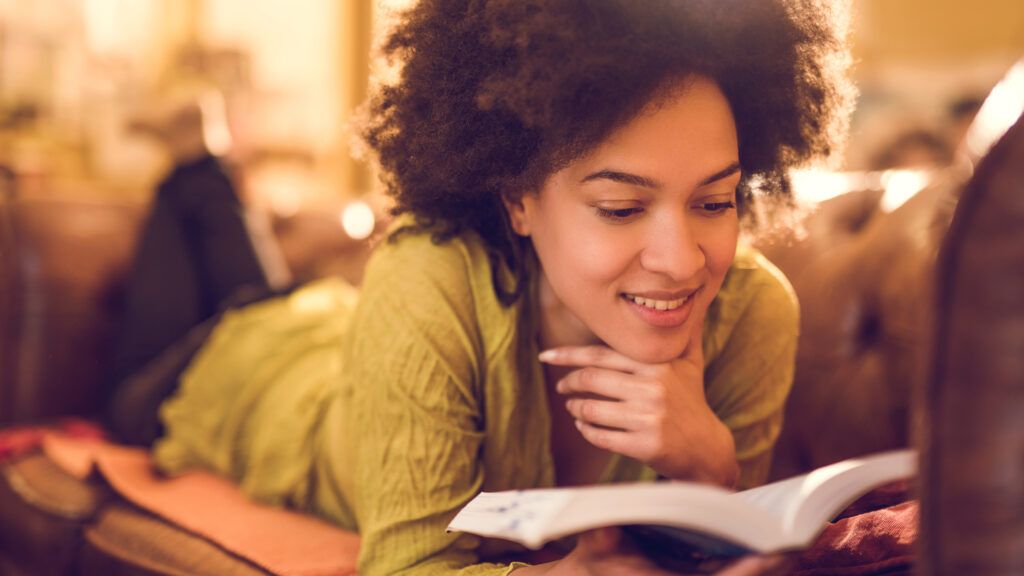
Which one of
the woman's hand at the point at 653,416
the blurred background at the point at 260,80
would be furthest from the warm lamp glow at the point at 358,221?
the woman's hand at the point at 653,416

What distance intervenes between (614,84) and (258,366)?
3.38ft

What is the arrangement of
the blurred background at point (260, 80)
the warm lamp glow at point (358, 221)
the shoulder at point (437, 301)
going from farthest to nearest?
the blurred background at point (260, 80), the warm lamp glow at point (358, 221), the shoulder at point (437, 301)

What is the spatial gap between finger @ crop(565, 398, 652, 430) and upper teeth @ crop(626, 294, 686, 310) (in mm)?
105

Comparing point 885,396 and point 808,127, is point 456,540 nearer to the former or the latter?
point 808,127

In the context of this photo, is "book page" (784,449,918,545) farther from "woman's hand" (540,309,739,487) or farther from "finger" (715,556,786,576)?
"woman's hand" (540,309,739,487)

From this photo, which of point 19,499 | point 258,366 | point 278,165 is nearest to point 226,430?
point 258,366

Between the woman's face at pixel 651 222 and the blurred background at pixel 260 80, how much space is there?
1.83 metres

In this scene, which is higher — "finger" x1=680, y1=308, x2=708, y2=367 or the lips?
the lips

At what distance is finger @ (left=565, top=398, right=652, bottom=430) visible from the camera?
35.8 inches

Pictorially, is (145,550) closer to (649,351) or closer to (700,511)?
(649,351)

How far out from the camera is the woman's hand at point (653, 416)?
90 centimetres

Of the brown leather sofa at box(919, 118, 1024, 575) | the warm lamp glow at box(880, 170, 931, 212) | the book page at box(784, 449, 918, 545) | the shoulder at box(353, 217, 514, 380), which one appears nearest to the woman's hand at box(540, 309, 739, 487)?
the shoulder at box(353, 217, 514, 380)

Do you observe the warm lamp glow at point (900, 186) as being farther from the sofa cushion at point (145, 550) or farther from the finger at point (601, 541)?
the sofa cushion at point (145, 550)

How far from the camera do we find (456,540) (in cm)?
95
